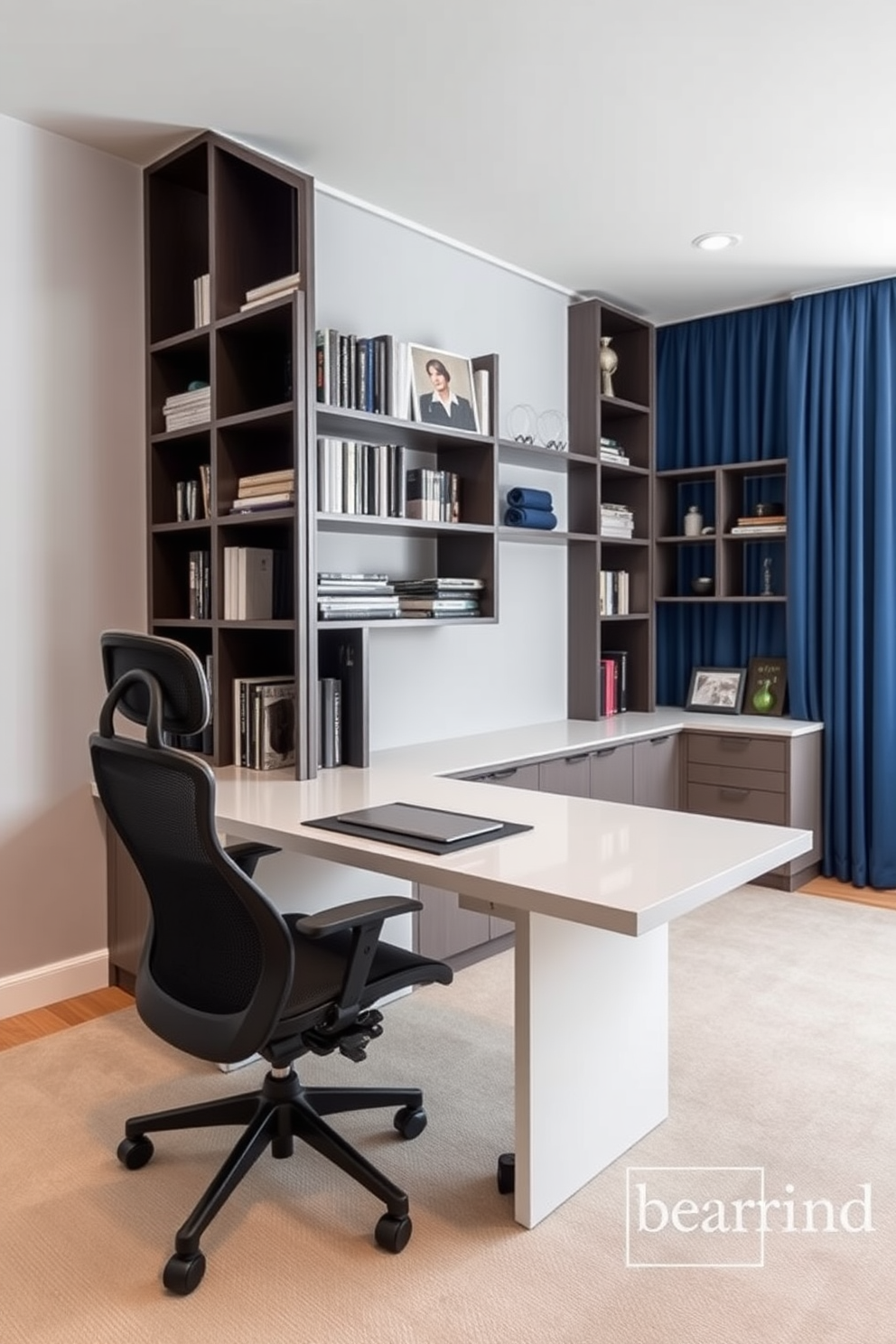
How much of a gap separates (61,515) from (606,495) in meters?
2.71

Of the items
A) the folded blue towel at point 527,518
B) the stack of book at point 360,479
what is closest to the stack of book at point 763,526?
the folded blue towel at point 527,518

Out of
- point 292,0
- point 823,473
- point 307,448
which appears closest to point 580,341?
point 823,473

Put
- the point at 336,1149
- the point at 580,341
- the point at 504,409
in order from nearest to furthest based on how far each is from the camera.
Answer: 1. the point at 336,1149
2. the point at 504,409
3. the point at 580,341

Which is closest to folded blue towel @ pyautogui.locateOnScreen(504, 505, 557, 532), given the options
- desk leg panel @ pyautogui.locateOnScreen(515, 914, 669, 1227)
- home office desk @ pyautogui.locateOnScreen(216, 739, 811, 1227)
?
home office desk @ pyautogui.locateOnScreen(216, 739, 811, 1227)

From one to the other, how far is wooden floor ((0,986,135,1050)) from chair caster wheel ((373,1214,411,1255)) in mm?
1406

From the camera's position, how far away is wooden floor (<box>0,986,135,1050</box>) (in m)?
2.84

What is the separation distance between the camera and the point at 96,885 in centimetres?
→ 320

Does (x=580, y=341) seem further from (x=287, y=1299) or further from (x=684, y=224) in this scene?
(x=287, y=1299)

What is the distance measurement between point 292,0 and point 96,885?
2.56 metres

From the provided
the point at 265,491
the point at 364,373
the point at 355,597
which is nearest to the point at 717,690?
the point at 355,597

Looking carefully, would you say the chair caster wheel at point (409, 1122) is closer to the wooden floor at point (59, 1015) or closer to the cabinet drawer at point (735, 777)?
the wooden floor at point (59, 1015)

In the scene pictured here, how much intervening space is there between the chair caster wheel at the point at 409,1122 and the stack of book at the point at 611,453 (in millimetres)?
2977

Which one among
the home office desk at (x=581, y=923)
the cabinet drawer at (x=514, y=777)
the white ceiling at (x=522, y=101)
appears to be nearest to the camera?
the home office desk at (x=581, y=923)

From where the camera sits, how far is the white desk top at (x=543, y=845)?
1.75 m
